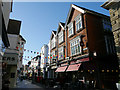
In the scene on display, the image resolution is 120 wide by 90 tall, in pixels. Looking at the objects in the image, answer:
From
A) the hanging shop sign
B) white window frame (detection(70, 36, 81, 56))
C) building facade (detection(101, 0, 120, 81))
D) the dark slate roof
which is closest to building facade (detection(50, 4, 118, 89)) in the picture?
white window frame (detection(70, 36, 81, 56))

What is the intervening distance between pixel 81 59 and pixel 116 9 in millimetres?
7060

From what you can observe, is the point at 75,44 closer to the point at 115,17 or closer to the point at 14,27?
the point at 115,17

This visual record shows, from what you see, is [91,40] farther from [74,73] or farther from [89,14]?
[74,73]

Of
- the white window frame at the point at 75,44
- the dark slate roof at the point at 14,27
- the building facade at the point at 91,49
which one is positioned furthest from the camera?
the dark slate roof at the point at 14,27

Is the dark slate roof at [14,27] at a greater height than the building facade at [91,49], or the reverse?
the dark slate roof at [14,27]

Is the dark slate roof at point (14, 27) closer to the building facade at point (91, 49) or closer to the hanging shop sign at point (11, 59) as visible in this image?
the hanging shop sign at point (11, 59)

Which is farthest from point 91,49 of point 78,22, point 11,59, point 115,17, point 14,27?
point 14,27

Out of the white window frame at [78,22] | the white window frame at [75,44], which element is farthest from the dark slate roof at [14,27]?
the white window frame at [78,22]

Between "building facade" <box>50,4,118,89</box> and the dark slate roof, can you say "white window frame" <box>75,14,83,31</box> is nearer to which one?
"building facade" <box>50,4,118,89</box>

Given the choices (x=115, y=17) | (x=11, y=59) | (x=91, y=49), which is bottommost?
(x=11, y=59)

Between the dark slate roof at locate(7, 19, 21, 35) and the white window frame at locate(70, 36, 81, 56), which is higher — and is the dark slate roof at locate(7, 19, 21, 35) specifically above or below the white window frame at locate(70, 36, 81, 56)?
above

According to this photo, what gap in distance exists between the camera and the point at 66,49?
1788cm

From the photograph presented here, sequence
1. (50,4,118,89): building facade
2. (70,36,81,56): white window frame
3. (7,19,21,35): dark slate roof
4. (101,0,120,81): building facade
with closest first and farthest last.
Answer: (101,0,120,81): building facade → (50,4,118,89): building facade → (70,36,81,56): white window frame → (7,19,21,35): dark slate roof

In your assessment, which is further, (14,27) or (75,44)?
(14,27)
